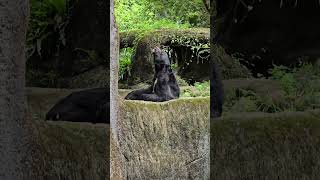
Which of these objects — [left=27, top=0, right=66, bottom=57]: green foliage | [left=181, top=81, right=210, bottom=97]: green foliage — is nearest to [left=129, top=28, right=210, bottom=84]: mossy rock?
[left=181, top=81, right=210, bottom=97]: green foliage

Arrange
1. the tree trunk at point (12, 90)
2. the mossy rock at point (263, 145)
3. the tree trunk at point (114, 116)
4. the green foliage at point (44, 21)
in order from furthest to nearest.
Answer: the green foliage at point (44, 21), the mossy rock at point (263, 145), the tree trunk at point (114, 116), the tree trunk at point (12, 90)

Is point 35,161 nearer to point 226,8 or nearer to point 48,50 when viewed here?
point 48,50

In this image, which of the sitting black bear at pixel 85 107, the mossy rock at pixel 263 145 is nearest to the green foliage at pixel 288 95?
the mossy rock at pixel 263 145

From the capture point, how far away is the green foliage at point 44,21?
3941mm

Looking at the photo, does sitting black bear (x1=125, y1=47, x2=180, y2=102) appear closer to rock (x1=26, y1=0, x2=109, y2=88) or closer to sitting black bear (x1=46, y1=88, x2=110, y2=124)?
sitting black bear (x1=46, y1=88, x2=110, y2=124)

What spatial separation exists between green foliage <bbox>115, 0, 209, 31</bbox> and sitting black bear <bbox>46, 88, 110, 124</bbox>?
2.21 feet

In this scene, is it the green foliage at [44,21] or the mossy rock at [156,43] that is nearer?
the mossy rock at [156,43]

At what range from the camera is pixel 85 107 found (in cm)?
404

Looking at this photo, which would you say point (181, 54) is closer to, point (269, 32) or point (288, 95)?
point (269, 32)

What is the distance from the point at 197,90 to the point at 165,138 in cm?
48

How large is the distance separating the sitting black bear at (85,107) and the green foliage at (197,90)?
2.27ft

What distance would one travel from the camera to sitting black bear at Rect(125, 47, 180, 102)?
3719 millimetres

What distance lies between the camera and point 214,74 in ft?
12.8

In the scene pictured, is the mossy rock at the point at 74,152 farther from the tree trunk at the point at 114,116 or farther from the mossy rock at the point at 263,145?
the mossy rock at the point at 263,145
